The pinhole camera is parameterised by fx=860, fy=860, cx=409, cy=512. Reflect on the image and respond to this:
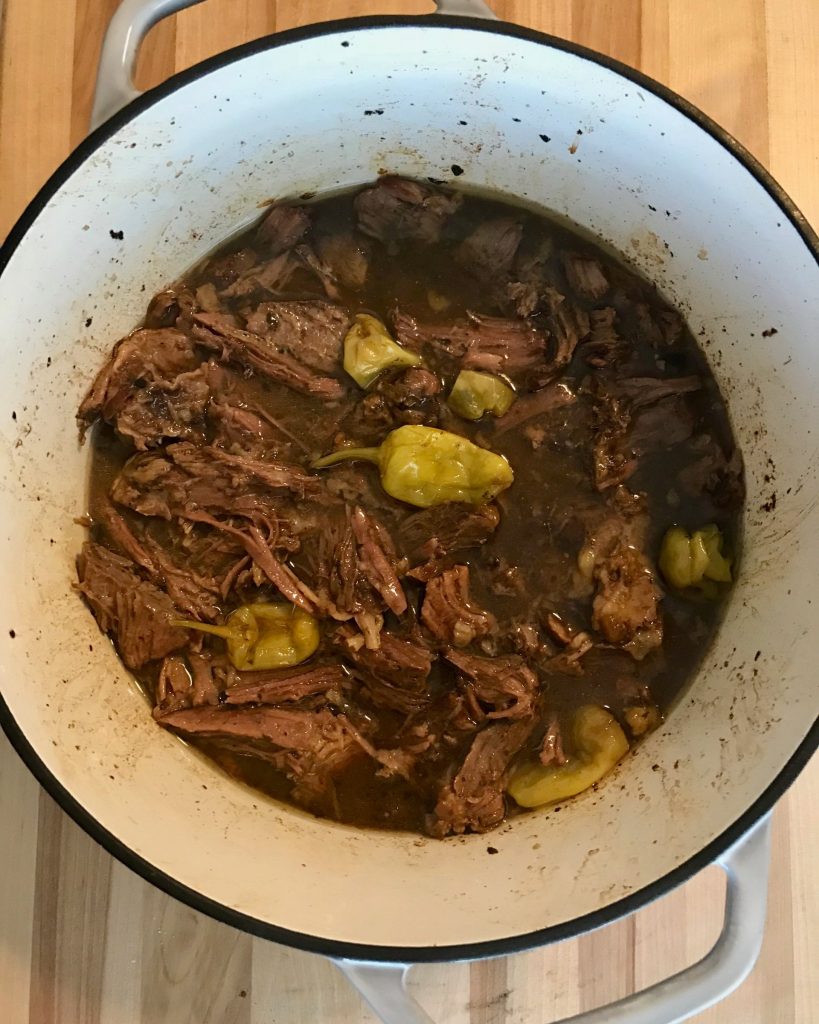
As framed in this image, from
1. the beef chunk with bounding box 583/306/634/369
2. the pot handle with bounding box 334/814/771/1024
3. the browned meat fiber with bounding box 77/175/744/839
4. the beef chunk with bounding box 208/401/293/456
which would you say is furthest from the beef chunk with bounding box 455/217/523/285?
the pot handle with bounding box 334/814/771/1024

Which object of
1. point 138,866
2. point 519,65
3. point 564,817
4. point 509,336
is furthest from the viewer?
point 509,336

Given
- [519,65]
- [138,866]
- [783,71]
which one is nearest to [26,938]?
[138,866]

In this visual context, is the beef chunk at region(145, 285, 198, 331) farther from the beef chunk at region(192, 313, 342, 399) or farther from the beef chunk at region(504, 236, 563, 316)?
the beef chunk at region(504, 236, 563, 316)

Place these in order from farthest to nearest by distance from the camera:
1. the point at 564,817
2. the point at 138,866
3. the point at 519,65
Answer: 1. the point at 564,817
2. the point at 519,65
3. the point at 138,866

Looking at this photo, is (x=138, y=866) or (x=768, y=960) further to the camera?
(x=768, y=960)

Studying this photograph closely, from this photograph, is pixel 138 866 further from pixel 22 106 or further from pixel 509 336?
pixel 22 106

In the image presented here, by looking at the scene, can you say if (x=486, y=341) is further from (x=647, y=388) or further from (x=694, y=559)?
(x=694, y=559)
